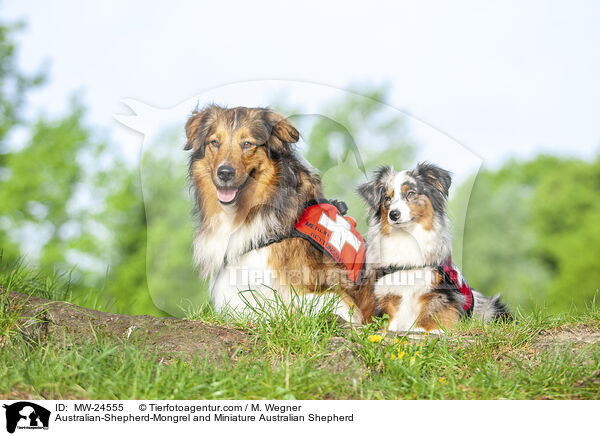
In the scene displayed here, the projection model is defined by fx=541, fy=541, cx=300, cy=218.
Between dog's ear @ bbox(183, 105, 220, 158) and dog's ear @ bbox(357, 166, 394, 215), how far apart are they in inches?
50.8

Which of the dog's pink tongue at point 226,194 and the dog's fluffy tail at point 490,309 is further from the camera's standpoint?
the dog's fluffy tail at point 490,309

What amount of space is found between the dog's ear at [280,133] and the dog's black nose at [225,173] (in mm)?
358

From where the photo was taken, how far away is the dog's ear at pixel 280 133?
13.6 feet

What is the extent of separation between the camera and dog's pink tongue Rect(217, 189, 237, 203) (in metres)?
4.08

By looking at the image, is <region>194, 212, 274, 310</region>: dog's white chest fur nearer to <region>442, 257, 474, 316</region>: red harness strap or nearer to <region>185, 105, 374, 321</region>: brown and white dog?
<region>185, 105, 374, 321</region>: brown and white dog

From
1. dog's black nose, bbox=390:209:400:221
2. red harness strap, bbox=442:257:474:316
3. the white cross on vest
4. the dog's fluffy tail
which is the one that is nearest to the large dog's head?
the white cross on vest

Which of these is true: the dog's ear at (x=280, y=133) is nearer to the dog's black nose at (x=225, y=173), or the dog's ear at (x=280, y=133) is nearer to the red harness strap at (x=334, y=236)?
the dog's black nose at (x=225, y=173)

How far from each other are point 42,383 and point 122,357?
1.53 feet

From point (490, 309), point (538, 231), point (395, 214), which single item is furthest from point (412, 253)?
point (538, 231)

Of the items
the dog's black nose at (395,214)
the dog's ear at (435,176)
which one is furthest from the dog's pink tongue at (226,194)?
the dog's ear at (435,176)

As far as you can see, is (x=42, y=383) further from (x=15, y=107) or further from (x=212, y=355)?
(x=15, y=107)
